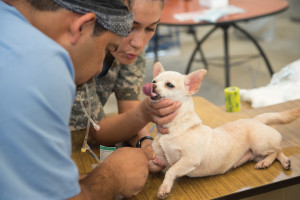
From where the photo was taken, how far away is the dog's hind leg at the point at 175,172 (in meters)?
0.95

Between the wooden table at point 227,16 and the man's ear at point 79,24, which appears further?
the wooden table at point 227,16

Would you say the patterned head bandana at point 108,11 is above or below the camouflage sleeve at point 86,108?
above

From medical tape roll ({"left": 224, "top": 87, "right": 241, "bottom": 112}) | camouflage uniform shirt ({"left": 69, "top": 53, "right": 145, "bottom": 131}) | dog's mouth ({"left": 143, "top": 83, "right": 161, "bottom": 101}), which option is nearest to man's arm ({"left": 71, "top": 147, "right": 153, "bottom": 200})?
dog's mouth ({"left": 143, "top": 83, "right": 161, "bottom": 101})

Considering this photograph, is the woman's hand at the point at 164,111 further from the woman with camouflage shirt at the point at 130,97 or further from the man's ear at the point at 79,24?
the man's ear at the point at 79,24

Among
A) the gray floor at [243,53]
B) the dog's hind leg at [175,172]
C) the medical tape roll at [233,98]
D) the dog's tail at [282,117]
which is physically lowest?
the gray floor at [243,53]

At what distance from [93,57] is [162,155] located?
1.42 ft

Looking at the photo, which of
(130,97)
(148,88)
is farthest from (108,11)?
(130,97)

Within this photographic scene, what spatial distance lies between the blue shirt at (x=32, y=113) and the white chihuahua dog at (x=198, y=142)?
41 cm

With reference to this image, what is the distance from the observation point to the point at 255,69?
4.13 metres

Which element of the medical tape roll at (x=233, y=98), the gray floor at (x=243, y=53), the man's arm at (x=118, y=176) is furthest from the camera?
the gray floor at (x=243, y=53)

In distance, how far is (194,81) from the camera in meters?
1.04

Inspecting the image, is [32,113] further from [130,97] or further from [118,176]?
[130,97]

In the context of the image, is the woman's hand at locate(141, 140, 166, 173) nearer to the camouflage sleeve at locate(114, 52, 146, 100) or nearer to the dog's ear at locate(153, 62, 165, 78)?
the dog's ear at locate(153, 62, 165, 78)

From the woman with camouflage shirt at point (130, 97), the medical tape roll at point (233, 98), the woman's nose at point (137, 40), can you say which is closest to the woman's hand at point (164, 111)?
the woman with camouflage shirt at point (130, 97)
